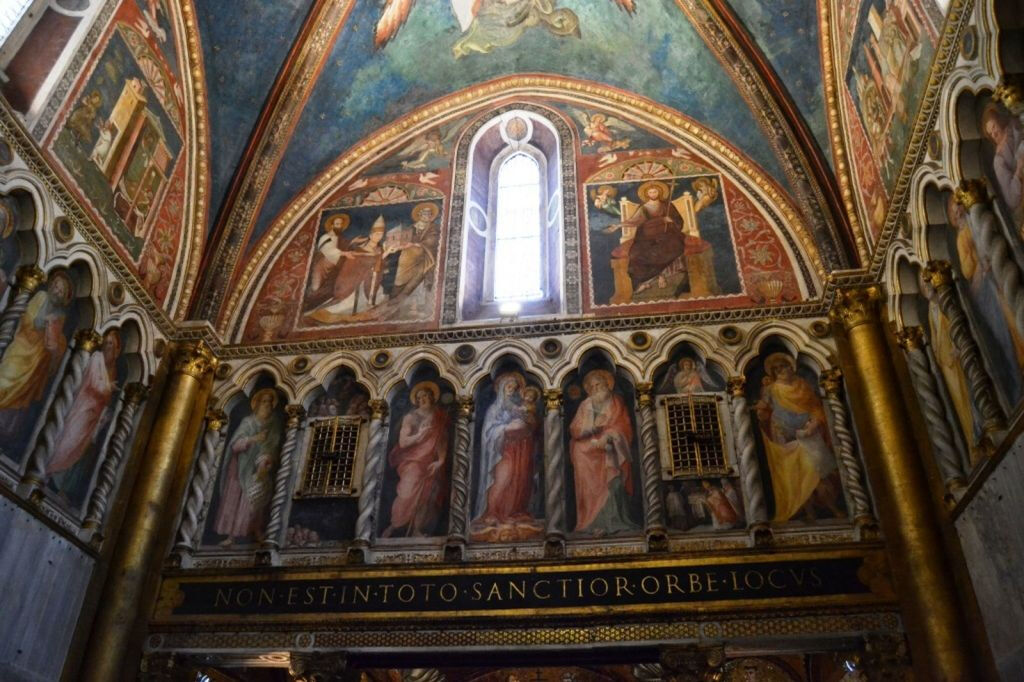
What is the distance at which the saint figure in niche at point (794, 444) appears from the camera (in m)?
10.0

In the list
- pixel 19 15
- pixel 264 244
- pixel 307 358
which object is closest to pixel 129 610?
pixel 307 358

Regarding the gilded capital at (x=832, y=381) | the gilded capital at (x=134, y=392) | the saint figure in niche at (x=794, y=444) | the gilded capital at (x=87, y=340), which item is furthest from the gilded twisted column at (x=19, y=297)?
the gilded capital at (x=832, y=381)

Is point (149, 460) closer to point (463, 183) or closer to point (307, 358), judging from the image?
point (307, 358)

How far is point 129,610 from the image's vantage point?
10.1 m

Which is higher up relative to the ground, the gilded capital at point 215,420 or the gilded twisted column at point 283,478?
the gilded capital at point 215,420

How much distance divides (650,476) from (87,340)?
6.81 meters

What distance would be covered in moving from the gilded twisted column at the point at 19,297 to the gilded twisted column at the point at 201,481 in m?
2.97

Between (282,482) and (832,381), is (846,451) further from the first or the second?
(282,482)

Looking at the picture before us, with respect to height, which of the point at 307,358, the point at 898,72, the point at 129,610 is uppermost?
the point at 898,72

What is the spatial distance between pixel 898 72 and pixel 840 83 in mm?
1982

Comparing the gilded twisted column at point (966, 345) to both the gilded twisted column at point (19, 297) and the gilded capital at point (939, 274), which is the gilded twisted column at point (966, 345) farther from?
the gilded twisted column at point (19, 297)

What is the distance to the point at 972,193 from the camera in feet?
26.2

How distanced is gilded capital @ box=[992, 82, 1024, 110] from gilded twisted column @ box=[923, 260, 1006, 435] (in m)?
2.14

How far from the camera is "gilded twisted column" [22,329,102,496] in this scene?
30.5 ft
